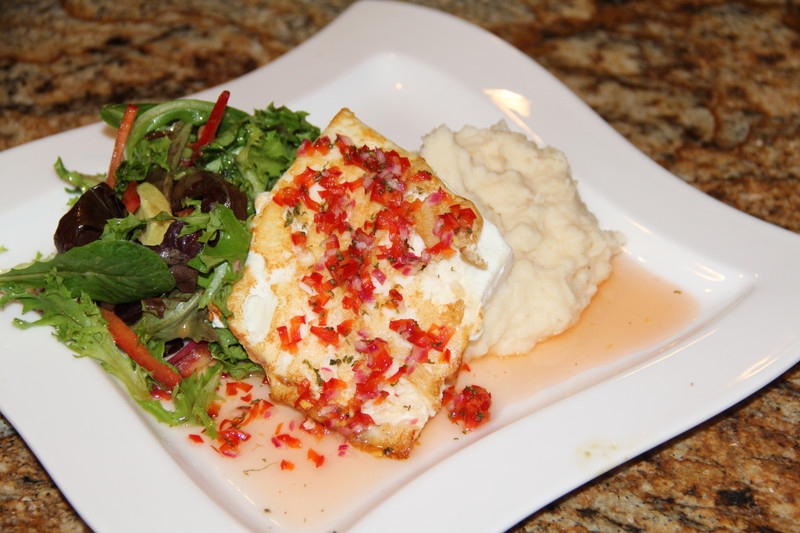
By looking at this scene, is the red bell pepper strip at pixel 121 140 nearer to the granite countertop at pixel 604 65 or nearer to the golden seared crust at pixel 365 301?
the golden seared crust at pixel 365 301

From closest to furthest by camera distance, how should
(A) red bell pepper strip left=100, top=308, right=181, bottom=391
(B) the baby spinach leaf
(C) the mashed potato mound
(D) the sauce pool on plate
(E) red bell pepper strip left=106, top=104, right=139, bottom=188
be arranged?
(D) the sauce pool on plate < (B) the baby spinach leaf < (A) red bell pepper strip left=100, top=308, right=181, bottom=391 < (C) the mashed potato mound < (E) red bell pepper strip left=106, top=104, right=139, bottom=188

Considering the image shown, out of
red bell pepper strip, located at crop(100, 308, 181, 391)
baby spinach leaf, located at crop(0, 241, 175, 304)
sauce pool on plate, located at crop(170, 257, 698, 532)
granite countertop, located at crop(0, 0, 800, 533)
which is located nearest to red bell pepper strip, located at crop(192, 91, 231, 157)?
baby spinach leaf, located at crop(0, 241, 175, 304)

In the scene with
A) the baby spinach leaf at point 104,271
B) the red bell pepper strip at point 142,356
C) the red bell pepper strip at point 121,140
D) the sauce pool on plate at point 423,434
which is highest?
the red bell pepper strip at point 121,140

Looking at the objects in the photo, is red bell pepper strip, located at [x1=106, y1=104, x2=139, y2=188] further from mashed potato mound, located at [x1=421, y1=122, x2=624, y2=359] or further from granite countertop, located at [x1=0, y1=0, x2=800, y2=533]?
mashed potato mound, located at [x1=421, y1=122, x2=624, y2=359]

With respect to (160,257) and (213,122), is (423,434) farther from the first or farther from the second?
(213,122)

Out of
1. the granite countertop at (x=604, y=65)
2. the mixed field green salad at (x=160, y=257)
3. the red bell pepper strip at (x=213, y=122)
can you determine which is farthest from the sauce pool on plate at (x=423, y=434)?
the red bell pepper strip at (x=213, y=122)

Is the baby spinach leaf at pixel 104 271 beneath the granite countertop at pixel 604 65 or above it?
above
